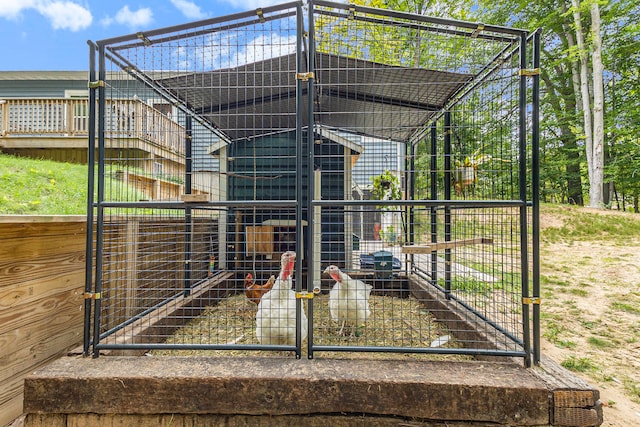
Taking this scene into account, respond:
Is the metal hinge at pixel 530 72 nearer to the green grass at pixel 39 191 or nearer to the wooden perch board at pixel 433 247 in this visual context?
the wooden perch board at pixel 433 247

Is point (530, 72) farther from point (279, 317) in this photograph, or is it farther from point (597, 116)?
point (597, 116)

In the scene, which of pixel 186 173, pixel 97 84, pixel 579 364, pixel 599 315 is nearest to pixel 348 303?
pixel 579 364

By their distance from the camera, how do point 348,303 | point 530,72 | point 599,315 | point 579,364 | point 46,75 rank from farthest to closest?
point 46,75 < point 599,315 < point 348,303 < point 579,364 < point 530,72

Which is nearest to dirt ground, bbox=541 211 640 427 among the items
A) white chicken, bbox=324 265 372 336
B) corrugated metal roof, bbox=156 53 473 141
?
white chicken, bbox=324 265 372 336

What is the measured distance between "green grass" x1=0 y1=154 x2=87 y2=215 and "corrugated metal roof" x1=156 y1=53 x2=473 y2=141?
1.87 m

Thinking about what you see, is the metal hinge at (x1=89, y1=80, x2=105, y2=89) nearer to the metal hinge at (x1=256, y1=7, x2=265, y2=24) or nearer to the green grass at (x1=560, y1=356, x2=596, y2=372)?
the metal hinge at (x1=256, y1=7, x2=265, y2=24)

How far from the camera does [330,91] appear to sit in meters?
3.59

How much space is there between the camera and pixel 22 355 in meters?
1.90

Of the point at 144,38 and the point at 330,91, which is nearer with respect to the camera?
the point at 144,38

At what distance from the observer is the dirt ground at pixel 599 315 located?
2.34m

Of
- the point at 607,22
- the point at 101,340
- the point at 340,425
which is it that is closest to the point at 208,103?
the point at 101,340

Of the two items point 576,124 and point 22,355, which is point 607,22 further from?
point 22,355

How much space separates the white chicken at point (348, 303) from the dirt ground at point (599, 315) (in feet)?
5.59

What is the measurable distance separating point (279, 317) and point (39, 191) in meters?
3.83
